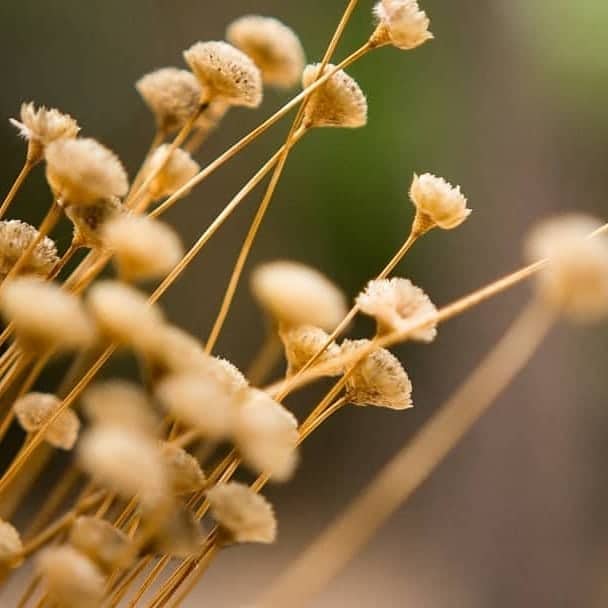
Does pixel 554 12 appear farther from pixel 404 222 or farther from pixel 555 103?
pixel 404 222

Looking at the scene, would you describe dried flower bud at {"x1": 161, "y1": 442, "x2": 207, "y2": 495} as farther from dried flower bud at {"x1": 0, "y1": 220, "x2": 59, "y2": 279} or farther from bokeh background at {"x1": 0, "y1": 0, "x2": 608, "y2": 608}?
bokeh background at {"x1": 0, "y1": 0, "x2": 608, "y2": 608}

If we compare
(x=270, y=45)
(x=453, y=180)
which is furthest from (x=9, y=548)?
(x=453, y=180)

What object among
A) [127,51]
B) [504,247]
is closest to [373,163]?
[504,247]

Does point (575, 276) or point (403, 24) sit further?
point (403, 24)

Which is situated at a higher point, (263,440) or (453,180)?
(453,180)

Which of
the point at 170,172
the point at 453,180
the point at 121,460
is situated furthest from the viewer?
the point at 453,180

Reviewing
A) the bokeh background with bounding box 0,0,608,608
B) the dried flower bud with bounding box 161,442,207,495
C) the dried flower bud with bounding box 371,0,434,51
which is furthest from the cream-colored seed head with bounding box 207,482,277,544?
the bokeh background with bounding box 0,0,608,608

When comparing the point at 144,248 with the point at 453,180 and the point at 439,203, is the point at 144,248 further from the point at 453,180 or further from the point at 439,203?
the point at 453,180

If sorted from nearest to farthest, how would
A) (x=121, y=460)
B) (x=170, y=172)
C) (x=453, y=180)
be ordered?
1. (x=121, y=460)
2. (x=170, y=172)
3. (x=453, y=180)
